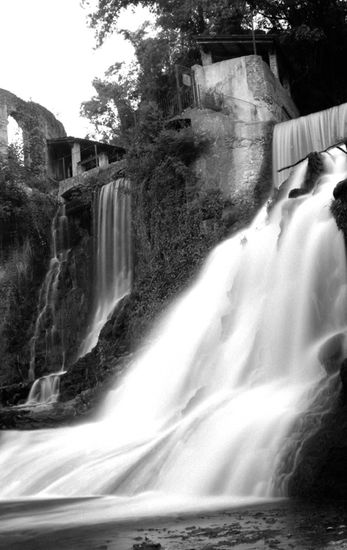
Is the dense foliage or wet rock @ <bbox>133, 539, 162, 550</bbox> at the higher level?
the dense foliage

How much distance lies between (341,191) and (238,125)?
8193mm

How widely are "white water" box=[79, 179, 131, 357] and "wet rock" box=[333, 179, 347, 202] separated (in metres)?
9.48

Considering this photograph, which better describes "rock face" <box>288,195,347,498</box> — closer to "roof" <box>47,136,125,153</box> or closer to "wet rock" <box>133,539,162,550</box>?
"wet rock" <box>133,539,162,550</box>

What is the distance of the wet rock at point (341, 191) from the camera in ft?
32.6

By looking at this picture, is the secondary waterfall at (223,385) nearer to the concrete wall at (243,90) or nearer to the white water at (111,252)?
the concrete wall at (243,90)

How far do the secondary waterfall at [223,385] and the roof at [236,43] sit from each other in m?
7.74

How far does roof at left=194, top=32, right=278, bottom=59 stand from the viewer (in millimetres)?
20547

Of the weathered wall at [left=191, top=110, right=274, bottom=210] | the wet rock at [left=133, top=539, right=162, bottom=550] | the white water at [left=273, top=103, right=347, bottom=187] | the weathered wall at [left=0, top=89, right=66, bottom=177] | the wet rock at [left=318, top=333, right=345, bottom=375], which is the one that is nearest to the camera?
the wet rock at [left=133, top=539, right=162, bottom=550]

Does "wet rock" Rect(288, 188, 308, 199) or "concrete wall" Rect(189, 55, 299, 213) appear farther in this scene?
"concrete wall" Rect(189, 55, 299, 213)

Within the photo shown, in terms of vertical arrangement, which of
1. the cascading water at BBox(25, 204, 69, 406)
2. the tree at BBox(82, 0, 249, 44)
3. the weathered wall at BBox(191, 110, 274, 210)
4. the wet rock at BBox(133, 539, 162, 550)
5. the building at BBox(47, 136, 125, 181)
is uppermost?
the tree at BBox(82, 0, 249, 44)

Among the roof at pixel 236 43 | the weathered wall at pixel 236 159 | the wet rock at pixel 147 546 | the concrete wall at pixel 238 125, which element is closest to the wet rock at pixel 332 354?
the wet rock at pixel 147 546

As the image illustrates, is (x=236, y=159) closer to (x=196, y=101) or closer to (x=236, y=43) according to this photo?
(x=196, y=101)

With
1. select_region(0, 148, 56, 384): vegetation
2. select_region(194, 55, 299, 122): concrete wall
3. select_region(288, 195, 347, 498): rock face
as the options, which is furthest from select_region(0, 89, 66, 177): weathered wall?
select_region(288, 195, 347, 498): rock face

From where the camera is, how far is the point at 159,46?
73.5 feet
